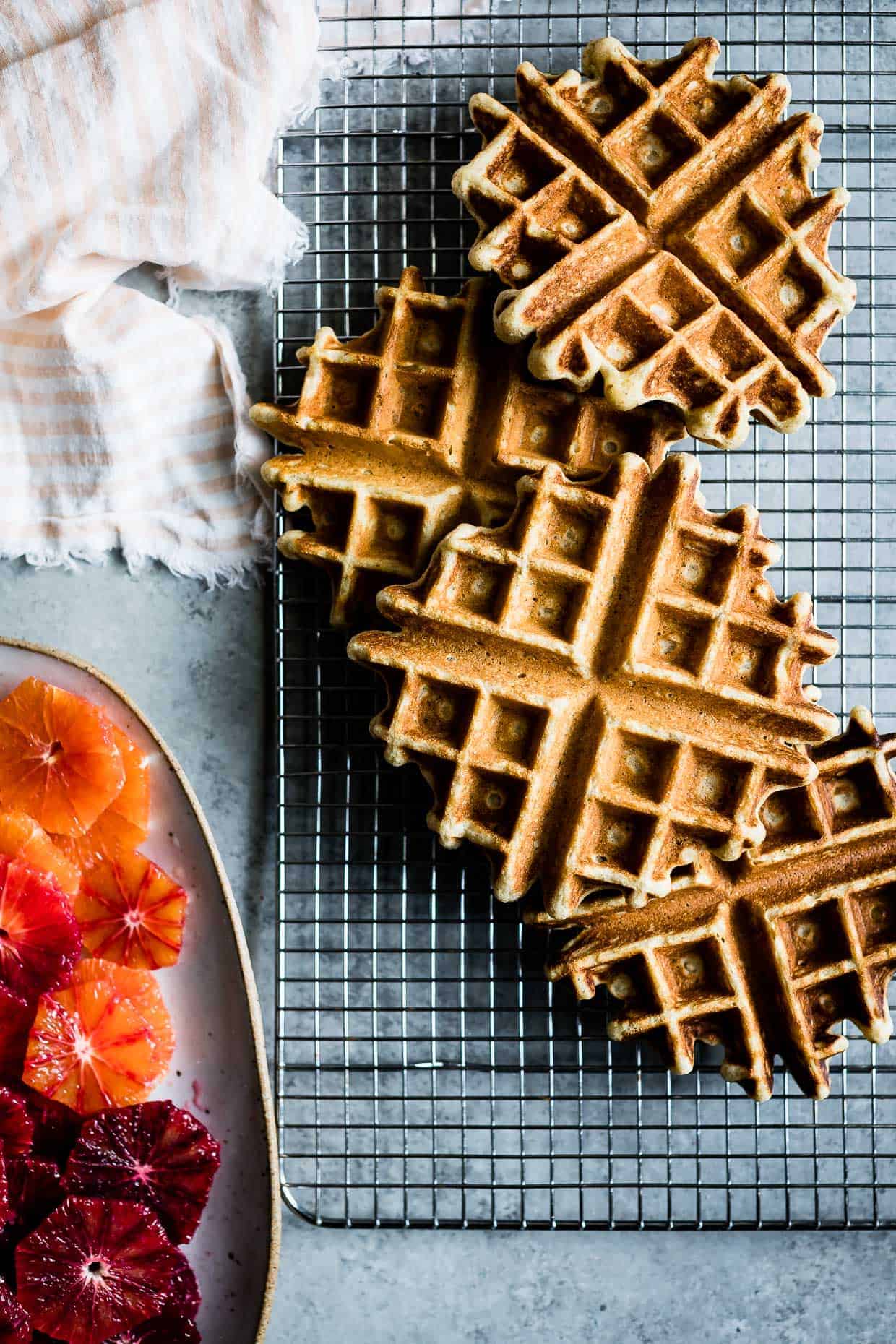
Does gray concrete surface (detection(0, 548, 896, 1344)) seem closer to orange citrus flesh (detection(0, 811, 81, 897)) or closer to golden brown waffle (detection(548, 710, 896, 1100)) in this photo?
orange citrus flesh (detection(0, 811, 81, 897))

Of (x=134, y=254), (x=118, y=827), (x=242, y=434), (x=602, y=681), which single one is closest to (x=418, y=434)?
(x=242, y=434)

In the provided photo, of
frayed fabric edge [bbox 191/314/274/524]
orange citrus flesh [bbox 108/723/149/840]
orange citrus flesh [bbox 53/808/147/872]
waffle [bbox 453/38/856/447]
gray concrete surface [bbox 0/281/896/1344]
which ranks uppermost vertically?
waffle [bbox 453/38/856/447]

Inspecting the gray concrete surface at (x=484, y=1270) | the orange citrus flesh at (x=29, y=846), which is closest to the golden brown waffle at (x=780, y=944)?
the gray concrete surface at (x=484, y=1270)

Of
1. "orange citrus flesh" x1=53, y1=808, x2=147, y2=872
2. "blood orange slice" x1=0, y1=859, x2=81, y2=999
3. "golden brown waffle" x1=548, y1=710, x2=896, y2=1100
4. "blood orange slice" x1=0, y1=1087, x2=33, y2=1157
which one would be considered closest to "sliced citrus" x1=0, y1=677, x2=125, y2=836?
"orange citrus flesh" x1=53, y1=808, x2=147, y2=872

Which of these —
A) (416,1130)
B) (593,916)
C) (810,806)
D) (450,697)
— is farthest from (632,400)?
(416,1130)

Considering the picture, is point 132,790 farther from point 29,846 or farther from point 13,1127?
point 13,1127

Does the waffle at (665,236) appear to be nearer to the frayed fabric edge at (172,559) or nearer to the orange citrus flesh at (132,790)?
the frayed fabric edge at (172,559)
